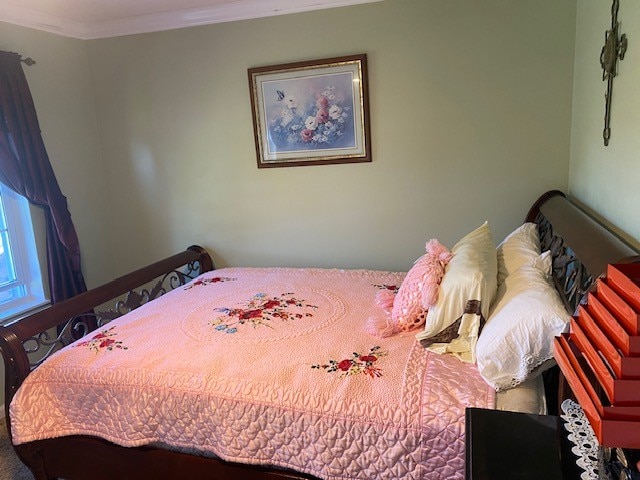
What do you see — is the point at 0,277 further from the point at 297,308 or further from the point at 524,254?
the point at 524,254

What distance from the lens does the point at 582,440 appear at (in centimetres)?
107

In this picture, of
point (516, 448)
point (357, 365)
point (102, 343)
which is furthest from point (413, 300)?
point (102, 343)

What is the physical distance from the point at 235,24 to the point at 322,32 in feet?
1.92

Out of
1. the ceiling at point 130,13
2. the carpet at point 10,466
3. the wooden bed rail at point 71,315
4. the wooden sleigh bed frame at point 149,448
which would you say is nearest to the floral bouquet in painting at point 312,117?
the ceiling at point 130,13

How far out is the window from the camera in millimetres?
2957

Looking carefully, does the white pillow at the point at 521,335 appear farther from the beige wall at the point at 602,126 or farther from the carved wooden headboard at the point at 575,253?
Result: the beige wall at the point at 602,126

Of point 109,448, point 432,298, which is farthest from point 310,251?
point 109,448

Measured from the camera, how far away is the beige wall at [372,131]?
8.87 feet

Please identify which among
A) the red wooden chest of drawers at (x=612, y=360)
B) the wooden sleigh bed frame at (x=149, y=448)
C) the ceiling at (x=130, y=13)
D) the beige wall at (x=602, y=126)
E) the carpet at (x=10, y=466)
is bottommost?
the carpet at (x=10, y=466)

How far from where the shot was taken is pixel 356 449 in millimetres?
1599

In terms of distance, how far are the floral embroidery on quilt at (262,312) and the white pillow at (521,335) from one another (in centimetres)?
A: 99

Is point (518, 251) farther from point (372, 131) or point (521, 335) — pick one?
point (372, 131)

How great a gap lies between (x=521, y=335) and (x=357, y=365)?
2.02 feet

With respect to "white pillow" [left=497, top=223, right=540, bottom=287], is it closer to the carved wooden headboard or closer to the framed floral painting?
the carved wooden headboard
